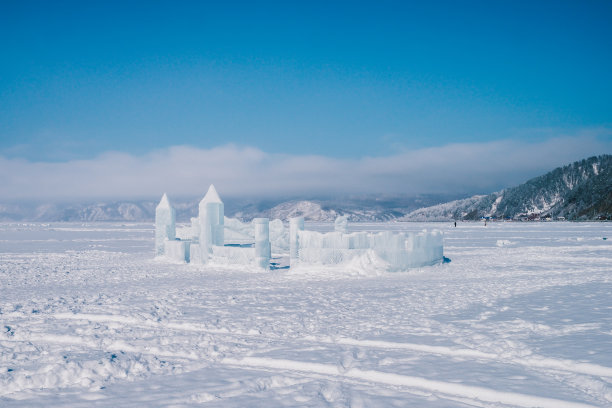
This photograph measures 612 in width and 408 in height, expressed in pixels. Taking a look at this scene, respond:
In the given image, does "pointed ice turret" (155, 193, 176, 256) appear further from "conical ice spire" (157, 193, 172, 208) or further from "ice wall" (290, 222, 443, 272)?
"ice wall" (290, 222, 443, 272)

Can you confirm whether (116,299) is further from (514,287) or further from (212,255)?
(514,287)

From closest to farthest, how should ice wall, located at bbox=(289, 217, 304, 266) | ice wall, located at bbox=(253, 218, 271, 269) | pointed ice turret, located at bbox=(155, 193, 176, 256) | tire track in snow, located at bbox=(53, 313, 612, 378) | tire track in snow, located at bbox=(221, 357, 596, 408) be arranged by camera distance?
tire track in snow, located at bbox=(221, 357, 596, 408) < tire track in snow, located at bbox=(53, 313, 612, 378) < ice wall, located at bbox=(253, 218, 271, 269) < ice wall, located at bbox=(289, 217, 304, 266) < pointed ice turret, located at bbox=(155, 193, 176, 256)

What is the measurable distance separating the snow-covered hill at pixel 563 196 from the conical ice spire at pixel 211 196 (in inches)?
5211

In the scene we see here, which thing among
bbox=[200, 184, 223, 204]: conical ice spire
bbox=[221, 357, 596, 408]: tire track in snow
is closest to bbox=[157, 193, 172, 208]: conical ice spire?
bbox=[200, 184, 223, 204]: conical ice spire

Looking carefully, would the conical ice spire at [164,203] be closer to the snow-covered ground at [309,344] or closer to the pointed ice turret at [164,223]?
the pointed ice turret at [164,223]

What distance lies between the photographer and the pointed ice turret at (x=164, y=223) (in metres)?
20.4

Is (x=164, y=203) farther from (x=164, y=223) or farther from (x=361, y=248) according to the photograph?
(x=361, y=248)

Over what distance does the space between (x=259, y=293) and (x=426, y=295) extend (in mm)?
3937

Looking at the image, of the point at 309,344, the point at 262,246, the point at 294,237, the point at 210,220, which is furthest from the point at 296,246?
the point at 309,344

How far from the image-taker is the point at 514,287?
37.9 ft

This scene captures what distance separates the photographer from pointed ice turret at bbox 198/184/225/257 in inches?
704

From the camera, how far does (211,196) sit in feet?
59.8

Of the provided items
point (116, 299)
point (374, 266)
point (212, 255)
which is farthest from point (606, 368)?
point (212, 255)

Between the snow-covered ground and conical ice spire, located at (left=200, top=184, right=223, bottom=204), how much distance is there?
19.0 ft
